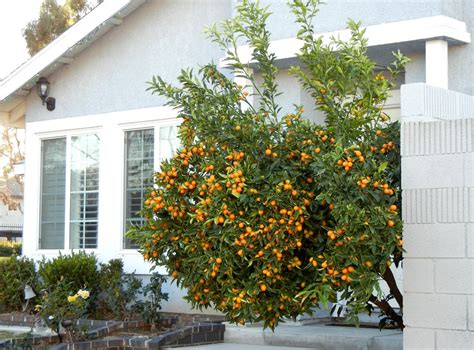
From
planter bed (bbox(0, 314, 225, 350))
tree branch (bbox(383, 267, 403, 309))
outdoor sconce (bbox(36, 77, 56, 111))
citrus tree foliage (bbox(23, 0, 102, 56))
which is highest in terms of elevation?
citrus tree foliage (bbox(23, 0, 102, 56))

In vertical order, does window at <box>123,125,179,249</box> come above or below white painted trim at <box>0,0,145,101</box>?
below

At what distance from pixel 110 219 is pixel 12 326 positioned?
2.04 metres

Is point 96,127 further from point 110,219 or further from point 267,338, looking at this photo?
point 267,338

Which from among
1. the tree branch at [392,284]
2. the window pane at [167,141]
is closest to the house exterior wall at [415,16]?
the window pane at [167,141]

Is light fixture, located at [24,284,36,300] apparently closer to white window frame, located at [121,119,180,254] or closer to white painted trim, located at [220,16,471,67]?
white window frame, located at [121,119,180,254]

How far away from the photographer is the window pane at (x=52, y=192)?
1318cm

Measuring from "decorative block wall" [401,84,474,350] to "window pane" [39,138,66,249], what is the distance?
8.30 m

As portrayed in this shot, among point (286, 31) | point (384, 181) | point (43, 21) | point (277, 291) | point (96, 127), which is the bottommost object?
point (277, 291)

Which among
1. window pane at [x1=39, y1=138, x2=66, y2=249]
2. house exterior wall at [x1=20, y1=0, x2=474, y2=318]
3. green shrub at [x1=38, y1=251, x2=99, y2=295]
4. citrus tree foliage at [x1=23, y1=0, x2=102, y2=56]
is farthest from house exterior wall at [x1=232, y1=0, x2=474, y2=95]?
citrus tree foliage at [x1=23, y1=0, x2=102, y2=56]

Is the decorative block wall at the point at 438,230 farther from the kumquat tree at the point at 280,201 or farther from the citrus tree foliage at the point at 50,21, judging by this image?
the citrus tree foliage at the point at 50,21

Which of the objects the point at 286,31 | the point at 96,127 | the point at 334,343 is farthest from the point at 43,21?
the point at 334,343

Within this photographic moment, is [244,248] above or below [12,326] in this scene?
above

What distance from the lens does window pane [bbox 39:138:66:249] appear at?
13180 mm

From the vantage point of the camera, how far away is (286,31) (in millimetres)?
10273
